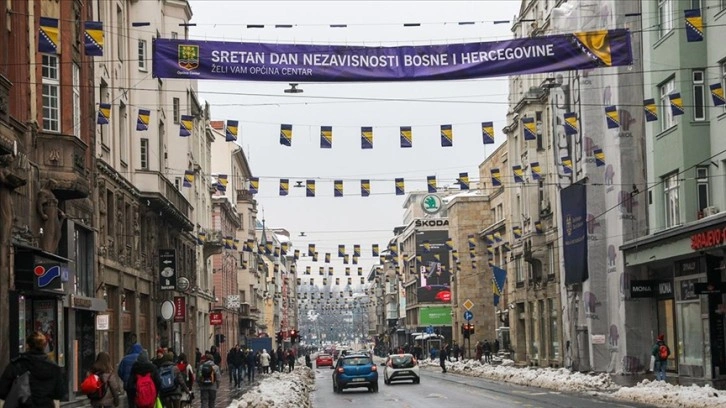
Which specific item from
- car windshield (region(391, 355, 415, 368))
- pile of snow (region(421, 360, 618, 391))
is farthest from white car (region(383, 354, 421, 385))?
pile of snow (region(421, 360, 618, 391))

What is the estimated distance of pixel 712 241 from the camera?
36.7 metres

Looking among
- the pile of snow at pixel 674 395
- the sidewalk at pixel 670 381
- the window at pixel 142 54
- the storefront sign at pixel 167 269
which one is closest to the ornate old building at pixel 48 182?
the window at pixel 142 54

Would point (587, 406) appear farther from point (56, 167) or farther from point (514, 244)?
point (514, 244)

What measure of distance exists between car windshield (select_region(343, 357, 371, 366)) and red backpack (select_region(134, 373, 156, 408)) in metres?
24.8

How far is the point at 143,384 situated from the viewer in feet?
59.1

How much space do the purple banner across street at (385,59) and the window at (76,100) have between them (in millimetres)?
5693

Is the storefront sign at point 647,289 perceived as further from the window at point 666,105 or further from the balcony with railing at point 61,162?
the balcony with railing at point 61,162

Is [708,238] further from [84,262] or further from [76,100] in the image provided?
[76,100]

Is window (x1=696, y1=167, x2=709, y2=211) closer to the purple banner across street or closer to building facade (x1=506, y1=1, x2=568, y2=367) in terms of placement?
the purple banner across street

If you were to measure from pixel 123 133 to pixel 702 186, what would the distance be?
21.6 metres

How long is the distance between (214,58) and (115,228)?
1550 centimetres

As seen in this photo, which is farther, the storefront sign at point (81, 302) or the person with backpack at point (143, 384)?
the storefront sign at point (81, 302)

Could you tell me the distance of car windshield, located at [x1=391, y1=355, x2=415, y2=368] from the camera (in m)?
47.9

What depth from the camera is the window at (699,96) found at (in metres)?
39.5
